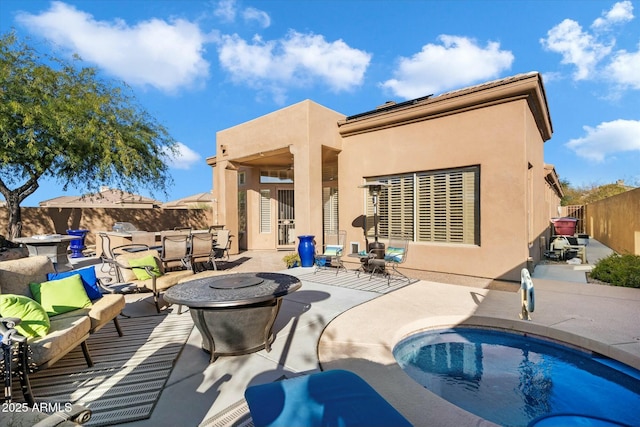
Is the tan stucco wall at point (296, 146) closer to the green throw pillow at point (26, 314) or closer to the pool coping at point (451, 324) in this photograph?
the pool coping at point (451, 324)

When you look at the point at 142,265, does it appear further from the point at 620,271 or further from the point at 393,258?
the point at 620,271

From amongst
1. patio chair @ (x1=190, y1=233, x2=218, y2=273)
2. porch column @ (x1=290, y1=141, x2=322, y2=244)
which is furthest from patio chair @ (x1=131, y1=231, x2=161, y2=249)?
porch column @ (x1=290, y1=141, x2=322, y2=244)

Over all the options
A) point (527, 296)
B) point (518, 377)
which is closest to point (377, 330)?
point (518, 377)

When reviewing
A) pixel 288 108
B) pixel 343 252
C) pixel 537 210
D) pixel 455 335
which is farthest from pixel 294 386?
pixel 537 210

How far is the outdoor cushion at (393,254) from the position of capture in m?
7.39

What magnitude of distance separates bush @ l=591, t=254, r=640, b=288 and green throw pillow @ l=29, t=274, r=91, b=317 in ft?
33.2

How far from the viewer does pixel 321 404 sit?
6.08 ft

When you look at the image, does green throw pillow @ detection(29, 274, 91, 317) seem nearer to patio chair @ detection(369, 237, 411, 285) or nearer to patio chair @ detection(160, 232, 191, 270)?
patio chair @ detection(160, 232, 191, 270)

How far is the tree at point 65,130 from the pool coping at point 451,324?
1206 centimetres

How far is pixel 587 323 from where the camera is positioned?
4336 millimetres

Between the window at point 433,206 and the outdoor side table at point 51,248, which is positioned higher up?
the window at point 433,206

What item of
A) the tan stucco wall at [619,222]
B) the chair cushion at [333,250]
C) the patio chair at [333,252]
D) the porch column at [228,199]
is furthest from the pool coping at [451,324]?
the porch column at [228,199]

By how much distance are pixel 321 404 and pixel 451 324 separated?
360cm

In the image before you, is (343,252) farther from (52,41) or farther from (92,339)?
(52,41)
